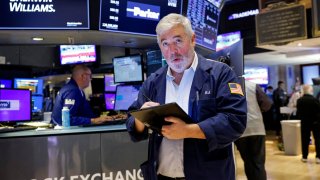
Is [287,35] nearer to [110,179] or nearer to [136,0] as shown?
[136,0]

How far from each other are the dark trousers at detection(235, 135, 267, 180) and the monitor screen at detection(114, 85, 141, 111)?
150 cm

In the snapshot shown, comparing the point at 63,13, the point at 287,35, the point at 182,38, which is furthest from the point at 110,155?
the point at 287,35

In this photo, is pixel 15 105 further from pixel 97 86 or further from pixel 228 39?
pixel 228 39

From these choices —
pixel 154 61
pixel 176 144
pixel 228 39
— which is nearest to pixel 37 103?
pixel 154 61

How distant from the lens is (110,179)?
3391 mm

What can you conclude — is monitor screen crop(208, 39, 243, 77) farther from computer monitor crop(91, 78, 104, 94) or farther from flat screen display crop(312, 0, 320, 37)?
flat screen display crop(312, 0, 320, 37)

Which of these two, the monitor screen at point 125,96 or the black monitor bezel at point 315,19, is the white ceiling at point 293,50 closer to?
the black monitor bezel at point 315,19

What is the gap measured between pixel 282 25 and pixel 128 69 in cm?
518

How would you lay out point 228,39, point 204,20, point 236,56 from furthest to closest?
point 228,39, point 204,20, point 236,56

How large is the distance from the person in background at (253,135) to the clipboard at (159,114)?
10.3ft

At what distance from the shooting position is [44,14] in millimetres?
3525

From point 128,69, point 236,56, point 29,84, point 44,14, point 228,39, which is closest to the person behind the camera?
point 236,56

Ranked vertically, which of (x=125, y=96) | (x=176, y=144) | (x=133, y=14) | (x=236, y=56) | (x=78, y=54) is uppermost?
(x=133, y=14)

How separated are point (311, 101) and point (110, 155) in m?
5.02
